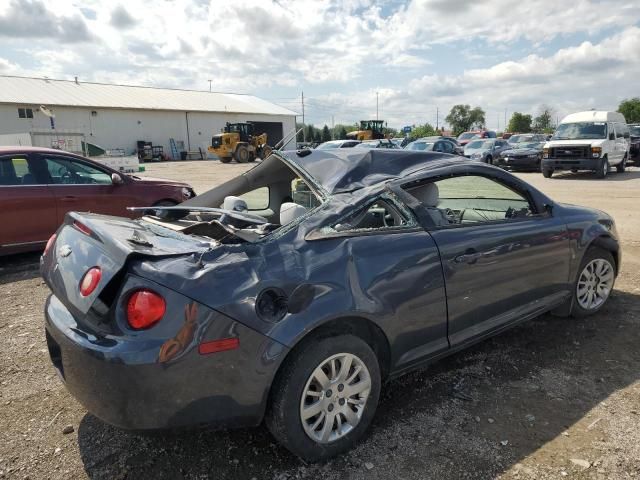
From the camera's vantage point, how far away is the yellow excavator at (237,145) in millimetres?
34875

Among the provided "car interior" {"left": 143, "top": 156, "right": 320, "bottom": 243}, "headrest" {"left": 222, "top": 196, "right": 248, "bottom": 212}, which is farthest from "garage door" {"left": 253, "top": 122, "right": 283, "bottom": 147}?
"headrest" {"left": 222, "top": 196, "right": 248, "bottom": 212}

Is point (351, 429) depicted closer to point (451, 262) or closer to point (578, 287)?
point (451, 262)

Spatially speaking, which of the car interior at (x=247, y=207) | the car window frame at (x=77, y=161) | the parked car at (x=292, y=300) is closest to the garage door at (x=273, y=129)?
the car window frame at (x=77, y=161)

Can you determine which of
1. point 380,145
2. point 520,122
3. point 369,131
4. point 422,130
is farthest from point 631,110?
point 380,145

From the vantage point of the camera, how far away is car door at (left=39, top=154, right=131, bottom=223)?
20.8 ft

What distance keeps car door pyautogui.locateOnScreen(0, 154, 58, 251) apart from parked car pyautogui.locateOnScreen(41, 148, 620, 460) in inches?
141

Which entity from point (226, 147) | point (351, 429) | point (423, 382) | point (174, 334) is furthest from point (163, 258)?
point (226, 147)

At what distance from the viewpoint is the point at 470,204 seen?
4750 millimetres

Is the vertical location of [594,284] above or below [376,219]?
below

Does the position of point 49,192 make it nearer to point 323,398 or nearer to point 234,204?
point 234,204

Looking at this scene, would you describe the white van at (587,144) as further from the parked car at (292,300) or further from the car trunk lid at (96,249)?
the car trunk lid at (96,249)

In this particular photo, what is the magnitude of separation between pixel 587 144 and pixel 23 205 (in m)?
17.6

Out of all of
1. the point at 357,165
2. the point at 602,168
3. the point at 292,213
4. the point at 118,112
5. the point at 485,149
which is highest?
the point at 118,112

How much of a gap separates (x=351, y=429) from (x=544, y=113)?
9693 centimetres
